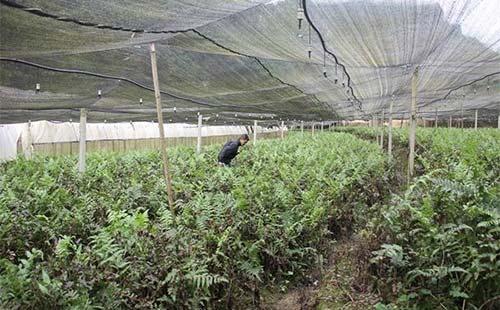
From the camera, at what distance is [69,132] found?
20.6 m

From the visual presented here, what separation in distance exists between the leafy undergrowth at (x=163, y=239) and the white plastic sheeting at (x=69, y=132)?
9863 millimetres

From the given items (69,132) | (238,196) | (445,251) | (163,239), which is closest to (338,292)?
(445,251)

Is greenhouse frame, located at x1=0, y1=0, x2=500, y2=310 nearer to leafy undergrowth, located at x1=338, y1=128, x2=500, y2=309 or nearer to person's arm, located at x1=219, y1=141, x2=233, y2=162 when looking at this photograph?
leafy undergrowth, located at x1=338, y1=128, x2=500, y2=309

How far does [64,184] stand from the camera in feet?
24.8

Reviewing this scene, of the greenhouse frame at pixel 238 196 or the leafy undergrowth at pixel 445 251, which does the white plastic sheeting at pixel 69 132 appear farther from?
the leafy undergrowth at pixel 445 251

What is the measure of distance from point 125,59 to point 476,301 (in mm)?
→ 4702

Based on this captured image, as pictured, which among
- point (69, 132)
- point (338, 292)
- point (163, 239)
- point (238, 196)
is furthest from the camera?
point (69, 132)

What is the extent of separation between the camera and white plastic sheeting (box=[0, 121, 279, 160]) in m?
17.3

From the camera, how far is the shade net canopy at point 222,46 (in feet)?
12.6

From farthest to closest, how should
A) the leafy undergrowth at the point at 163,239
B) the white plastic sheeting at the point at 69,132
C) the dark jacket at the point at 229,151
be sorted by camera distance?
the white plastic sheeting at the point at 69,132, the dark jacket at the point at 229,151, the leafy undergrowth at the point at 163,239

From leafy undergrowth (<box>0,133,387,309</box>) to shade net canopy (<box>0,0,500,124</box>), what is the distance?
1.59 m

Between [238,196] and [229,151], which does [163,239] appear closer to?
[238,196]

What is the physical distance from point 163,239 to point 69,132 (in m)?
18.3

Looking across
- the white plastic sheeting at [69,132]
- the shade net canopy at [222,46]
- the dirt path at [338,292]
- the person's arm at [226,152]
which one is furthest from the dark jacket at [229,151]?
the white plastic sheeting at [69,132]
